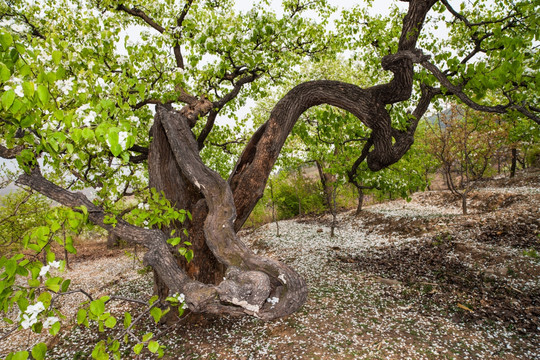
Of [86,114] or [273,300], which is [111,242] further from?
[273,300]

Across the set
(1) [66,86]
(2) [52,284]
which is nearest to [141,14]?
(1) [66,86]

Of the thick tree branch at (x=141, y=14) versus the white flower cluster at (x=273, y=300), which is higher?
the thick tree branch at (x=141, y=14)

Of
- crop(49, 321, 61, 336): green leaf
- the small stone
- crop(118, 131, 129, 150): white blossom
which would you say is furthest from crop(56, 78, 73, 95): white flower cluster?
the small stone

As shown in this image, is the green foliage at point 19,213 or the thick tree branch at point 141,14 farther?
the green foliage at point 19,213

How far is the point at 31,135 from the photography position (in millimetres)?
2771

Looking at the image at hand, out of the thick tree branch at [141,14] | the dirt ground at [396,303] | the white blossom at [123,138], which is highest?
the thick tree branch at [141,14]

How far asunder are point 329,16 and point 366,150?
476 cm

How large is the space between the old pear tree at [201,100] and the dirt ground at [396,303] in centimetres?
127

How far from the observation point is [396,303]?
236 inches

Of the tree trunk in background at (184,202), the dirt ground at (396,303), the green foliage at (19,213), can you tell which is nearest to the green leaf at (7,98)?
the dirt ground at (396,303)

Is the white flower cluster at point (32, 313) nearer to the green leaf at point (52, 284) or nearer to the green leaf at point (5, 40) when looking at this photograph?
the green leaf at point (52, 284)

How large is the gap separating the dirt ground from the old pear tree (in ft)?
4.17

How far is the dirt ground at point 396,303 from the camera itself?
4.52 meters

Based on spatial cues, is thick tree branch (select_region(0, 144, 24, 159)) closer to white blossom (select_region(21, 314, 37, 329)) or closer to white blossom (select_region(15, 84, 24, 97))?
white blossom (select_region(15, 84, 24, 97))
